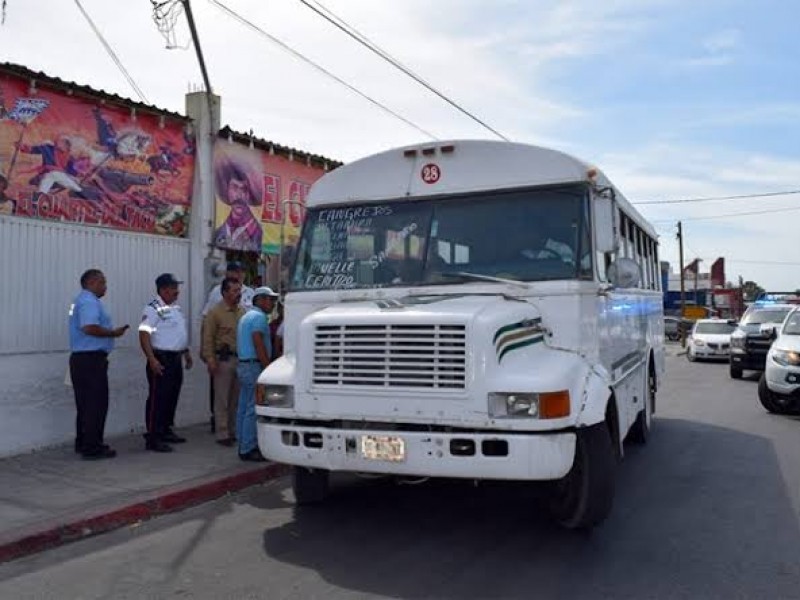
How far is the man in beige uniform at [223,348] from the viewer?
324 inches

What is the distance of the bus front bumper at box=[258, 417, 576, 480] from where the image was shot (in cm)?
453

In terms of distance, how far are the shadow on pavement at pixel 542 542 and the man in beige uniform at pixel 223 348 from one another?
67.4 inches

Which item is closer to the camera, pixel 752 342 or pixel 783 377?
pixel 783 377

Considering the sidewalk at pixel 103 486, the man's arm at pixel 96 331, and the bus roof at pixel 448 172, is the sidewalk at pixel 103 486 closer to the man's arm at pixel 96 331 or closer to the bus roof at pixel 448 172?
the man's arm at pixel 96 331

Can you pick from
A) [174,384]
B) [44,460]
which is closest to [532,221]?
[174,384]

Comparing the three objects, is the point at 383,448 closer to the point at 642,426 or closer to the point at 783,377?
the point at 642,426

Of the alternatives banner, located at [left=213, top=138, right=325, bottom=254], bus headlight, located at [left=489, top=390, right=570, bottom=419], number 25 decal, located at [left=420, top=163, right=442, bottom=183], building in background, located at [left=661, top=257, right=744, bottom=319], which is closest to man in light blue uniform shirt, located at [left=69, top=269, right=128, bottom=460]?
banner, located at [left=213, top=138, right=325, bottom=254]

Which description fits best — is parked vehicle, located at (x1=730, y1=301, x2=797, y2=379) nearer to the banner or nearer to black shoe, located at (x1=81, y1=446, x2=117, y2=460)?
the banner

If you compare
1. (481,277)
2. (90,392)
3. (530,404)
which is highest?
(481,277)

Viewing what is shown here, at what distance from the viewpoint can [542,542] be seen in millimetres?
5160

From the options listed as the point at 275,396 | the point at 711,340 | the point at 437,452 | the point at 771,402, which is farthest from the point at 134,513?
the point at 711,340

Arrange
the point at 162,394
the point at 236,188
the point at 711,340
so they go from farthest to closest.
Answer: the point at 711,340
the point at 236,188
the point at 162,394

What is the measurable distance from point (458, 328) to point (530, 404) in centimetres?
62

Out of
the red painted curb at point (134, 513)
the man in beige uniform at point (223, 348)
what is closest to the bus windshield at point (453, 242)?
the red painted curb at point (134, 513)
